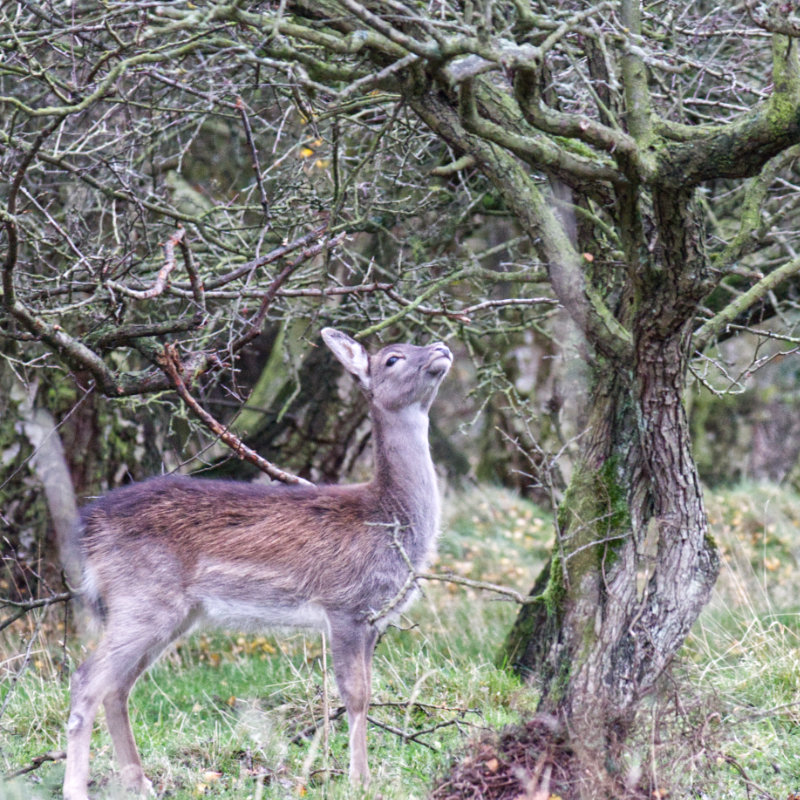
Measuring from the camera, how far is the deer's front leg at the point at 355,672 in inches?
202

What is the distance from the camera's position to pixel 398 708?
6137mm

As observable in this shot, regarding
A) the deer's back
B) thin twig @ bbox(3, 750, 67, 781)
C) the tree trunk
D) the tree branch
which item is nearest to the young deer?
the deer's back

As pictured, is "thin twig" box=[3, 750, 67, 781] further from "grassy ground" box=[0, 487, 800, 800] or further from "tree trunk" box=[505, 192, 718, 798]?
"tree trunk" box=[505, 192, 718, 798]

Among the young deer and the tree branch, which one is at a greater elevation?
the tree branch

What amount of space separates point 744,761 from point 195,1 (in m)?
4.96

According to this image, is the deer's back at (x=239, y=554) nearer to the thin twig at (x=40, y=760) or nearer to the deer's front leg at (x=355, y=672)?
the deer's front leg at (x=355, y=672)

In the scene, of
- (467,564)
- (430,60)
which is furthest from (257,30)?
(467,564)

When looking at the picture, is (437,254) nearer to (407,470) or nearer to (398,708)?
(407,470)

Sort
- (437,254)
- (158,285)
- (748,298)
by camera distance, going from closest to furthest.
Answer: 1. (158,285)
2. (748,298)
3. (437,254)

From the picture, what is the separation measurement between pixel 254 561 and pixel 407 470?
3.12 feet

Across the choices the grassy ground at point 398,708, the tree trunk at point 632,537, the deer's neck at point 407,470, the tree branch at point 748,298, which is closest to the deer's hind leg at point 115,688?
the grassy ground at point 398,708

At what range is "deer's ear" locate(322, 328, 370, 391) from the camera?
19.7 feet

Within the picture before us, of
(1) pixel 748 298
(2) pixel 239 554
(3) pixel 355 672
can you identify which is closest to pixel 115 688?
(2) pixel 239 554

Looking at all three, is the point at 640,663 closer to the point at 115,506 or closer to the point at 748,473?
the point at 115,506
